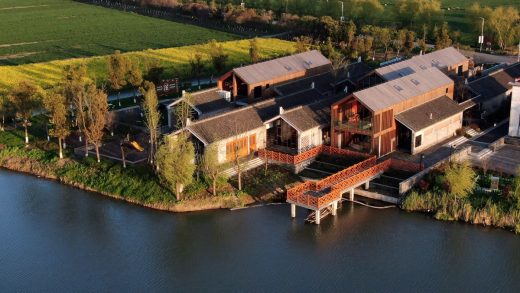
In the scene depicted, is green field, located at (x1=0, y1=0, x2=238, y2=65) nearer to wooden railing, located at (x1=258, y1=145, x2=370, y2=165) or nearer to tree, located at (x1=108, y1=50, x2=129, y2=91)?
tree, located at (x1=108, y1=50, x2=129, y2=91)

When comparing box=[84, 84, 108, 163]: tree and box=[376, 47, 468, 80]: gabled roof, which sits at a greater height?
box=[376, 47, 468, 80]: gabled roof

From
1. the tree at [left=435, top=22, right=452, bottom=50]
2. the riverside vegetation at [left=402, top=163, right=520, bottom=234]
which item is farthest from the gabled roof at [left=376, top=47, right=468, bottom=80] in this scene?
the riverside vegetation at [left=402, top=163, right=520, bottom=234]

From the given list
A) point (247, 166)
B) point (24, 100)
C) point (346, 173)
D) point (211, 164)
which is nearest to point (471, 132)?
point (346, 173)

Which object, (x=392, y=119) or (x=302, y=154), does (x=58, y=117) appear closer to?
(x=302, y=154)

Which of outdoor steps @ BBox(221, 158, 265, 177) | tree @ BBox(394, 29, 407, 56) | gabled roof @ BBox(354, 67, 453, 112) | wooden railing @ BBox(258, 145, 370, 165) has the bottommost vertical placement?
outdoor steps @ BBox(221, 158, 265, 177)

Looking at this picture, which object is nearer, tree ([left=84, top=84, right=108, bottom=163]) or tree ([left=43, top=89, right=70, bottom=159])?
tree ([left=84, top=84, right=108, bottom=163])

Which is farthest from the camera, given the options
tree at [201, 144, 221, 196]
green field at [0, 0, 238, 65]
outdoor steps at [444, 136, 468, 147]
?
green field at [0, 0, 238, 65]

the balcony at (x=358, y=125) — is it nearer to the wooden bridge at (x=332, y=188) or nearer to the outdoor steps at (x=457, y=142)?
the wooden bridge at (x=332, y=188)

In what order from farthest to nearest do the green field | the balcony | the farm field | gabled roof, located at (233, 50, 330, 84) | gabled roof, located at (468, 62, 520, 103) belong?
1. the green field
2. the farm field
3. gabled roof, located at (233, 50, 330, 84)
4. gabled roof, located at (468, 62, 520, 103)
5. the balcony
